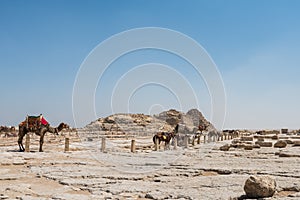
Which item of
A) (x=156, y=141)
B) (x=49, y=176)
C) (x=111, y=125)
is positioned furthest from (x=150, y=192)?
(x=111, y=125)

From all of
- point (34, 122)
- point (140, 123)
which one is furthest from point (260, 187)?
point (140, 123)

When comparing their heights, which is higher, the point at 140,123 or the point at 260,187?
the point at 140,123

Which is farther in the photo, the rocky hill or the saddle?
the rocky hill

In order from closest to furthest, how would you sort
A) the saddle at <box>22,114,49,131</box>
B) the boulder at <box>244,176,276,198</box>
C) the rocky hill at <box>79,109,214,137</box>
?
the boulder at <box>244,176,276,198</box>, the saddle at <box>22,114,49,131</box>, the rocky hill at <box>79,109,214,137</box>

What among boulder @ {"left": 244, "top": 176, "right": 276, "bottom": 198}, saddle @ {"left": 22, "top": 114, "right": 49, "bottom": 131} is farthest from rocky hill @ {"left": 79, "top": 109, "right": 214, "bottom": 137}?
boulder @ {"left": 244, "top": 176, "right": 276, "bottom": 198}

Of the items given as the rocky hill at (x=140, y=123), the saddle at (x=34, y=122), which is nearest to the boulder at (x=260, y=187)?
the saddle at (x=34, y=122)

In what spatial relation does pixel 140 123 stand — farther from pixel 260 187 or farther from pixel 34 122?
pixel 260 187

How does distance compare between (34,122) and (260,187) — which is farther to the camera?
(34,122)

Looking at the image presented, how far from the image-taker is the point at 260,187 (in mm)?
5578

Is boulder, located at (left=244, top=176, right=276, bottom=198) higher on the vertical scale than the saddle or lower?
lower

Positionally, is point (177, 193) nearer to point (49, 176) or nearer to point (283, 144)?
point (49, 176)

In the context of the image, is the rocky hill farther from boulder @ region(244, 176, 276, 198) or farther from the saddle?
boulder @ region(244, 176, 276, 198)

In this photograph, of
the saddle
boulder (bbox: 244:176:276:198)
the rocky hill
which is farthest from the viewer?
the rocky hill

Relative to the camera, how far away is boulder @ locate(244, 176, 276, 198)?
5586mm
